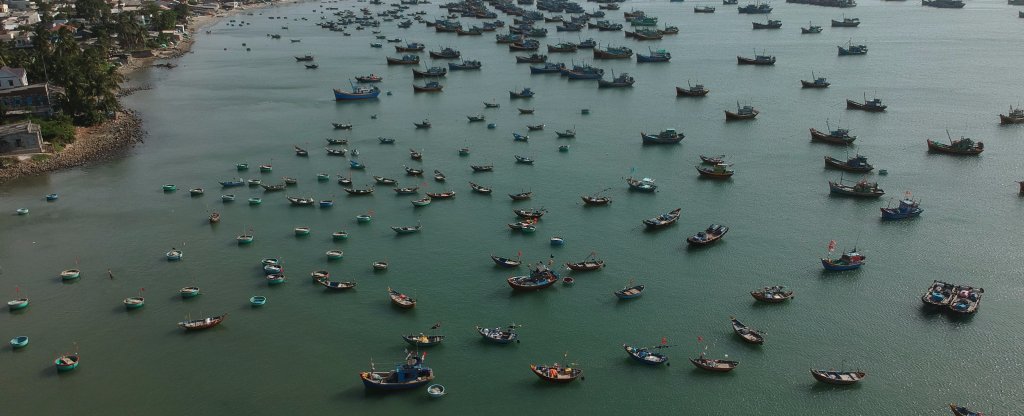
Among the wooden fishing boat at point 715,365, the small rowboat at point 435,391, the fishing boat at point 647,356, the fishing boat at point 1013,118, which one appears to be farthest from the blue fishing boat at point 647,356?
the fishing boat at point 1013,118

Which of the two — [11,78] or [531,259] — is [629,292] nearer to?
[531,259]

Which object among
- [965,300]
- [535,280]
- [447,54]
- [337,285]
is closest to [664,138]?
[535,280]

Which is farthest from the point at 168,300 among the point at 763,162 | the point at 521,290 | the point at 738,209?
the point at 763,162

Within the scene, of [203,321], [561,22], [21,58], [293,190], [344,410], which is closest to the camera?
[344,410]

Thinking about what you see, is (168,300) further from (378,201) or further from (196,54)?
(196,54)

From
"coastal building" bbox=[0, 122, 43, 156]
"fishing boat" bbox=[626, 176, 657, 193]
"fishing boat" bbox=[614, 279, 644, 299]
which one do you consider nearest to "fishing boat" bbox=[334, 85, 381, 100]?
"coastal building" bbox=[0, 122, 43, 156]

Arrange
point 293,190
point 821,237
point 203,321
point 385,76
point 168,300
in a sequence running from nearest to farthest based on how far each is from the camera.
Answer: point 203,321 < point 168,300 < point 821,237 < point 293,190 < point 385,76

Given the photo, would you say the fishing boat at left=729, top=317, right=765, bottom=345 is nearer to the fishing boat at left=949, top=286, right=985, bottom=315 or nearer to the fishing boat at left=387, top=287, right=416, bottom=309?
the fishing boat at left=949, top=286, right=985, bottom=315
